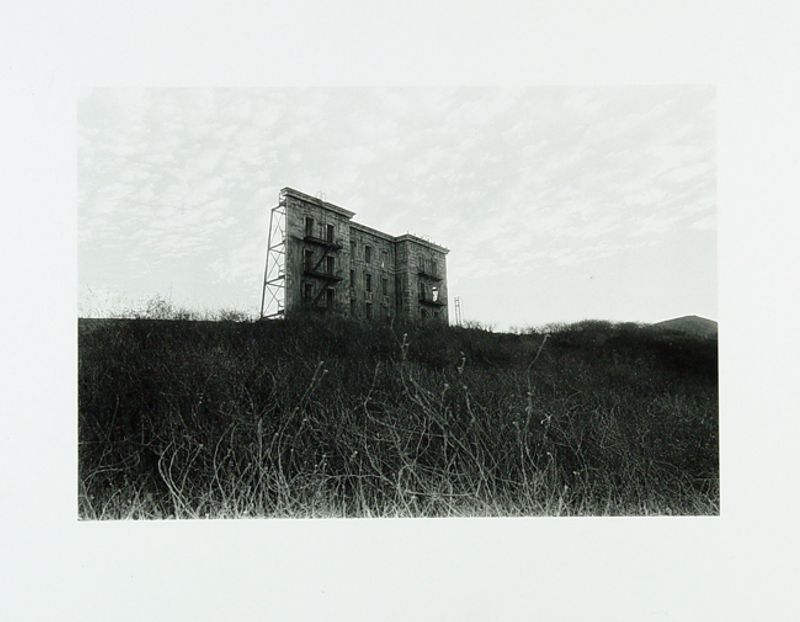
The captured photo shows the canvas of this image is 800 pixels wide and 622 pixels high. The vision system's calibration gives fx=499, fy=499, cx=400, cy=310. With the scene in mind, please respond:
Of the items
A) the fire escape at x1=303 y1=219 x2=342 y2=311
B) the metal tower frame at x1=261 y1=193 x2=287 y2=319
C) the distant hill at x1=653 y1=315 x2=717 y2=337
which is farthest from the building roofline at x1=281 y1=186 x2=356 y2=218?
the distant hill at x1=653 y1=315 x2=717 y2=337

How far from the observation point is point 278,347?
3518 millimetres

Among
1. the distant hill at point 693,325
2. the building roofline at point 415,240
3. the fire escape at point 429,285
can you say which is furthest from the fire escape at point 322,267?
the distant hill at point 693,325

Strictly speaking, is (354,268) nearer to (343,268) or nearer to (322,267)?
(343,268)

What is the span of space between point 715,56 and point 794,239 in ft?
4.17

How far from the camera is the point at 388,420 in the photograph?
336cm

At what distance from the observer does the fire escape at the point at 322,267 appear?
3521 millimetres

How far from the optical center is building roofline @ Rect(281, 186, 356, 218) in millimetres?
3363

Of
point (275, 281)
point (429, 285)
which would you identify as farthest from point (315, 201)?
point (429, 285)

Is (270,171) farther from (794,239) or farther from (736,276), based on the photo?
(794,239)

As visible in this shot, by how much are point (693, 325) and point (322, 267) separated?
8.44ft

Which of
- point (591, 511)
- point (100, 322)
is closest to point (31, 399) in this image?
point (100, 322)

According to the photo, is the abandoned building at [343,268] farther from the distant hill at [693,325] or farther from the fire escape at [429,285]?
the distant hill at [693,325]

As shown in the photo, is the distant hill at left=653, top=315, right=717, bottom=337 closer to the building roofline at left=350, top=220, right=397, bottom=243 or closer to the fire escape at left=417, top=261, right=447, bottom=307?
the fire escape at left=417, top=261, right=447, bottom=307

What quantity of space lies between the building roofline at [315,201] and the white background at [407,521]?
2.25ft
